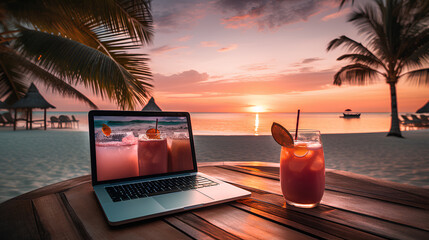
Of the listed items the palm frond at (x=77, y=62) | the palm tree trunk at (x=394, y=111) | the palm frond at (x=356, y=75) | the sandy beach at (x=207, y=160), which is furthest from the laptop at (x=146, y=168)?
the palm tree trunk at (x=394, y=111)

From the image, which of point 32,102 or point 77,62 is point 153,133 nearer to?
point 77,62

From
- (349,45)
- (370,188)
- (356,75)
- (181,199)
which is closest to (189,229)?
(181,199)

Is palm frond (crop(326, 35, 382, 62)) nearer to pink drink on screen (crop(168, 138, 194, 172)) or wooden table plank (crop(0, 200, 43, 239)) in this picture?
pink drink on screen (crop(168, 138, 194, 172))

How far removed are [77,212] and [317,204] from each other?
0.67m

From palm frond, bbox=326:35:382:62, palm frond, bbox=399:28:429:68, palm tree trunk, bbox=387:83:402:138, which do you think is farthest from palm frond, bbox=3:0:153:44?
palm tree trunk, bbox=387:83:402:138

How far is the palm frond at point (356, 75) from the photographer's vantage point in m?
8.82

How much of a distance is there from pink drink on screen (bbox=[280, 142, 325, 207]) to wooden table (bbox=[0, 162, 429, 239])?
0.03 m

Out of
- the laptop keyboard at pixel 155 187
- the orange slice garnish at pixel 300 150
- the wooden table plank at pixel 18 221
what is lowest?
the wooden table plank at pixel 18 221

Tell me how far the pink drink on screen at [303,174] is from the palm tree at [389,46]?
9.16 metres

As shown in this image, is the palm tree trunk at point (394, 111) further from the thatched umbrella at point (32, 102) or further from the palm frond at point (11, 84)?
the thatched umbrella at point (32, 102)

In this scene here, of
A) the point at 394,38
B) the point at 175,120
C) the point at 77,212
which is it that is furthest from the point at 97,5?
the point at 394,38

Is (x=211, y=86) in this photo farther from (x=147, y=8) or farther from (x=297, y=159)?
(x=297, y=159)

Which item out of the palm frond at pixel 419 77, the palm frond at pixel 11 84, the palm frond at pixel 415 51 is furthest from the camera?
the palm frond at pixel 419 77

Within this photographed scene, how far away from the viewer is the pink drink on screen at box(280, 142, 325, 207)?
2.16ft
